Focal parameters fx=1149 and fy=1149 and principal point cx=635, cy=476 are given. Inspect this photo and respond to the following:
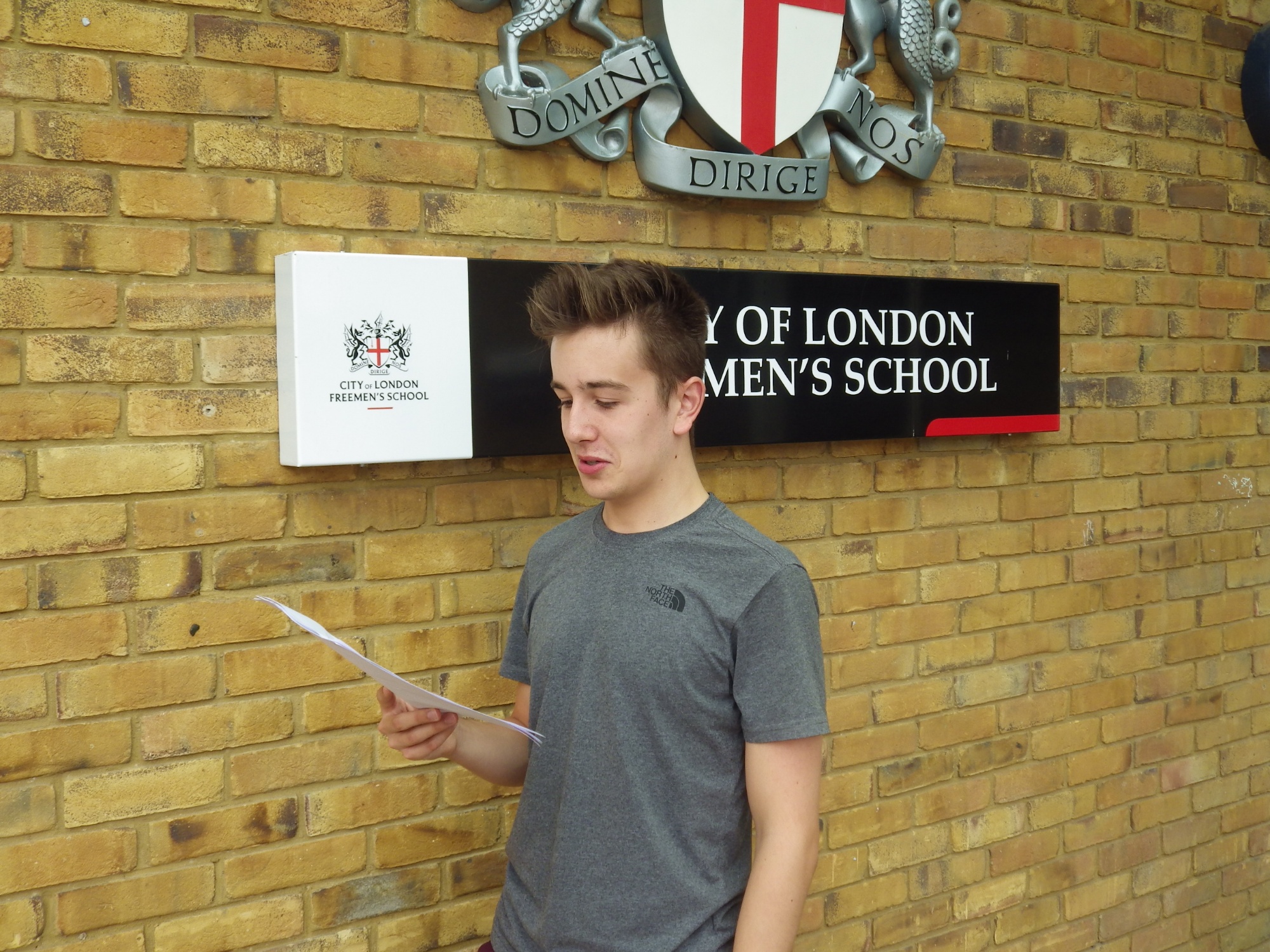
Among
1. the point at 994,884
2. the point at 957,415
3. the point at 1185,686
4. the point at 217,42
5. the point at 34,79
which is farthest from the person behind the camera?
the point at 1185,686

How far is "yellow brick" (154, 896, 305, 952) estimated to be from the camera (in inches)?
80.5

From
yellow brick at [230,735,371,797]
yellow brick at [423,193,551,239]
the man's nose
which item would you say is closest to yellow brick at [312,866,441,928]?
yellow brick at [230,735,371,797]

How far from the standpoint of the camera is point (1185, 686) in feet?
11.4

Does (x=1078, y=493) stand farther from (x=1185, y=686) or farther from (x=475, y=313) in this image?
(x=475, y=313)

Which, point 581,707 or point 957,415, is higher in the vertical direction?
point 957,415

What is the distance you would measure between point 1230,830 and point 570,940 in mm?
2802

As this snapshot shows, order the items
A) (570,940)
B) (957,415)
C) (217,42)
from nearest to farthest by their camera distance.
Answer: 1. (570,940)
2. (217,42)
3. (957,415)

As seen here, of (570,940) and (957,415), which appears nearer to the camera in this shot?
Result: (570,940)

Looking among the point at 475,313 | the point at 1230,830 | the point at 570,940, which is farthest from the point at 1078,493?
the point at 570,940

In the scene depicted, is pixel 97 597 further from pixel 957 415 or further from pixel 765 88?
pixel 957 415

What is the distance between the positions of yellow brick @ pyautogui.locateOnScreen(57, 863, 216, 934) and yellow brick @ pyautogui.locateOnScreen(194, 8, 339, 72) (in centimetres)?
144

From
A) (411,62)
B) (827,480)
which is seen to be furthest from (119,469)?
(827,480)

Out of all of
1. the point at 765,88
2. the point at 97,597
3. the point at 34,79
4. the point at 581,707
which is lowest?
the point at 581,707

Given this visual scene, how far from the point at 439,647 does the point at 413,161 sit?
0.95m
